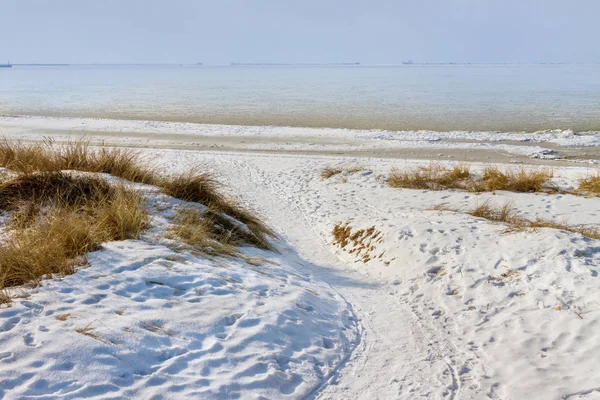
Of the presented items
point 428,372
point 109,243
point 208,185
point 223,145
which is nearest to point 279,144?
point 223,145

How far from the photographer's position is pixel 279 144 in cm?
2298

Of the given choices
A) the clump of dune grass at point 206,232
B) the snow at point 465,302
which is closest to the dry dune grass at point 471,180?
the snow at point 465,302

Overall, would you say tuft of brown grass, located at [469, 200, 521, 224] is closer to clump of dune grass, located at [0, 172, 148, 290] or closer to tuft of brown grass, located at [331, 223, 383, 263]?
tuft of brown grass, located at [331, 223, 383, 263]

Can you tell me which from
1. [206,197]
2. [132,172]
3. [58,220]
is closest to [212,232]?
[206,197]

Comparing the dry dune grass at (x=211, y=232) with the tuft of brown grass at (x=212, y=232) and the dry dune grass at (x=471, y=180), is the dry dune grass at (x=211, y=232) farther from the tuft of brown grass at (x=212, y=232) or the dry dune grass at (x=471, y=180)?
the dry dune grass at (x=471, y=180)

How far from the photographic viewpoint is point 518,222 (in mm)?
8797

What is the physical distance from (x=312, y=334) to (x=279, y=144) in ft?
58.8

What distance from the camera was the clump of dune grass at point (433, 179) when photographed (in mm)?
13141

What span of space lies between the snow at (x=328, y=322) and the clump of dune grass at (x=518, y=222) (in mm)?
398

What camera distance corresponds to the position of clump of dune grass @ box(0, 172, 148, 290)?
5469mm

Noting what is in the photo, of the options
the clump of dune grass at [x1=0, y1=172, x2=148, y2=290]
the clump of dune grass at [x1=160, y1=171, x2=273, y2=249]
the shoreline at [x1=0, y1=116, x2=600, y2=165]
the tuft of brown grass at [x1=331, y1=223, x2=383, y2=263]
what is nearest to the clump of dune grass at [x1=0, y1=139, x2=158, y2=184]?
the clump of dune grass at [x1=160, y1=171, x2=273, y2=249]

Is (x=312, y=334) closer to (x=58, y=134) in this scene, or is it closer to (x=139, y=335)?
(x=139, y=335)

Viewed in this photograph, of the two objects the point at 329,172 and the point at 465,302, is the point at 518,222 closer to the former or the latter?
the point at 465,302

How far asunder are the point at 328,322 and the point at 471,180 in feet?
28.1
